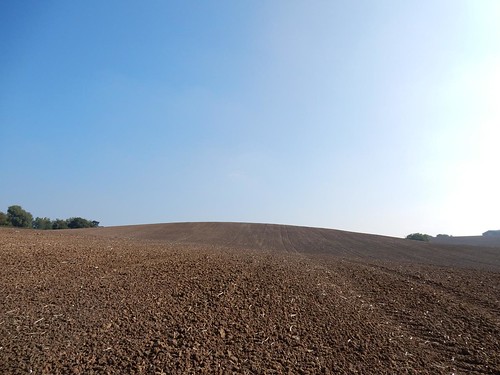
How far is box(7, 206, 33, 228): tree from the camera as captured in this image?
71125 mm

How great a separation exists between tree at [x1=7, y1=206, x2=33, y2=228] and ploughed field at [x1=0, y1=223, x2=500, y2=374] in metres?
69.7

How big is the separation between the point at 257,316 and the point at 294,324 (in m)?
0.90

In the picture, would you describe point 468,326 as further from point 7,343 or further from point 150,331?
point 7,343

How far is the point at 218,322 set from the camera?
7.90 metres

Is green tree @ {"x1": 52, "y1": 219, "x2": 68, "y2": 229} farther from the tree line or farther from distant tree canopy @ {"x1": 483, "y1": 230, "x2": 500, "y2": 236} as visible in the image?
distant tree canopy @ {"x1": 483, "y1": 230, "x2": 500, "y2": 236}

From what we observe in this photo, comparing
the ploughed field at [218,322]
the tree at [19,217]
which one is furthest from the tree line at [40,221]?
the ploughed field at [218,322]

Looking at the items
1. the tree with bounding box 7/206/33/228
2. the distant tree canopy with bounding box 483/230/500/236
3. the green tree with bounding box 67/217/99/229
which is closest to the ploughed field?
the green tree with bounding box 67/217/99/229

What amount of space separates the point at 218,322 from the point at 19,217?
78.9 meters

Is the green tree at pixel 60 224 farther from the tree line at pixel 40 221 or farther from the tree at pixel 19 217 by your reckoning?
the tree at pixel 19 217

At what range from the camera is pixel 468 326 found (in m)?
9.50

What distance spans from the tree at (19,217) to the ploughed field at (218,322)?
69704 millimetres

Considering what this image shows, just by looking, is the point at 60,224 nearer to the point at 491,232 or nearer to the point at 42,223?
the point at 42,223

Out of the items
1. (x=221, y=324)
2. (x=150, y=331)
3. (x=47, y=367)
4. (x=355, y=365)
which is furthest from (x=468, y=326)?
(x=47, y=367)

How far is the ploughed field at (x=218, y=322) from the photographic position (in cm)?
624
